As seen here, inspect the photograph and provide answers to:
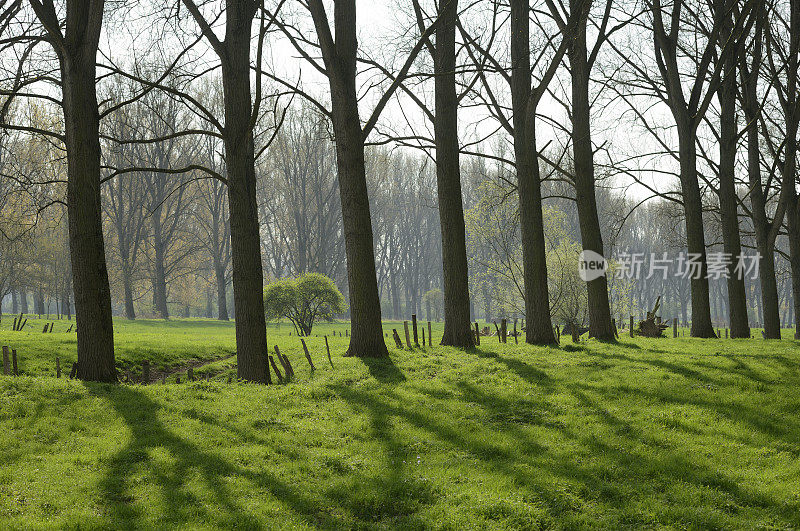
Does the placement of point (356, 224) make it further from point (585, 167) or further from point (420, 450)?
point (585, 167)

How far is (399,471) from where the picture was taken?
21.2 feet

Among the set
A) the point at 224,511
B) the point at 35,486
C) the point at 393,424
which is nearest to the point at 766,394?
the point at 393,424

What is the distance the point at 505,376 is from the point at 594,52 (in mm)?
9654

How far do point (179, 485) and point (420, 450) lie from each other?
8.83 feet

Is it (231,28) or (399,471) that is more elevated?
(231,28)

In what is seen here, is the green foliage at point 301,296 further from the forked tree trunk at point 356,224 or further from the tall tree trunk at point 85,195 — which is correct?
the tall tree trunk at point 85,195

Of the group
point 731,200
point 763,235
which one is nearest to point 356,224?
point 731,200

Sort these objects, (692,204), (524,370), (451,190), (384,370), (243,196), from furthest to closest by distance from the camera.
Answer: (692,204) → (451,190) → (384,370) → (524,370) → (243,196)

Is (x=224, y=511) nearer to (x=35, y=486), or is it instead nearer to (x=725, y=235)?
(x=35, y=486)

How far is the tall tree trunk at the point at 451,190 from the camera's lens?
14438mm

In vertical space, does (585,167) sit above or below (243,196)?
above

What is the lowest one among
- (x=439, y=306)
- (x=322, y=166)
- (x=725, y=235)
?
(x=439, y=306)

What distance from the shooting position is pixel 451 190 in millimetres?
14484

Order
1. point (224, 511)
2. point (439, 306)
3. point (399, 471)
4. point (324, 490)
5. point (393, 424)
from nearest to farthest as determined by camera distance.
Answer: point (224, 511) < point (324, 490) < point (399, 471) < point (393, 424) < point (439, 306)
